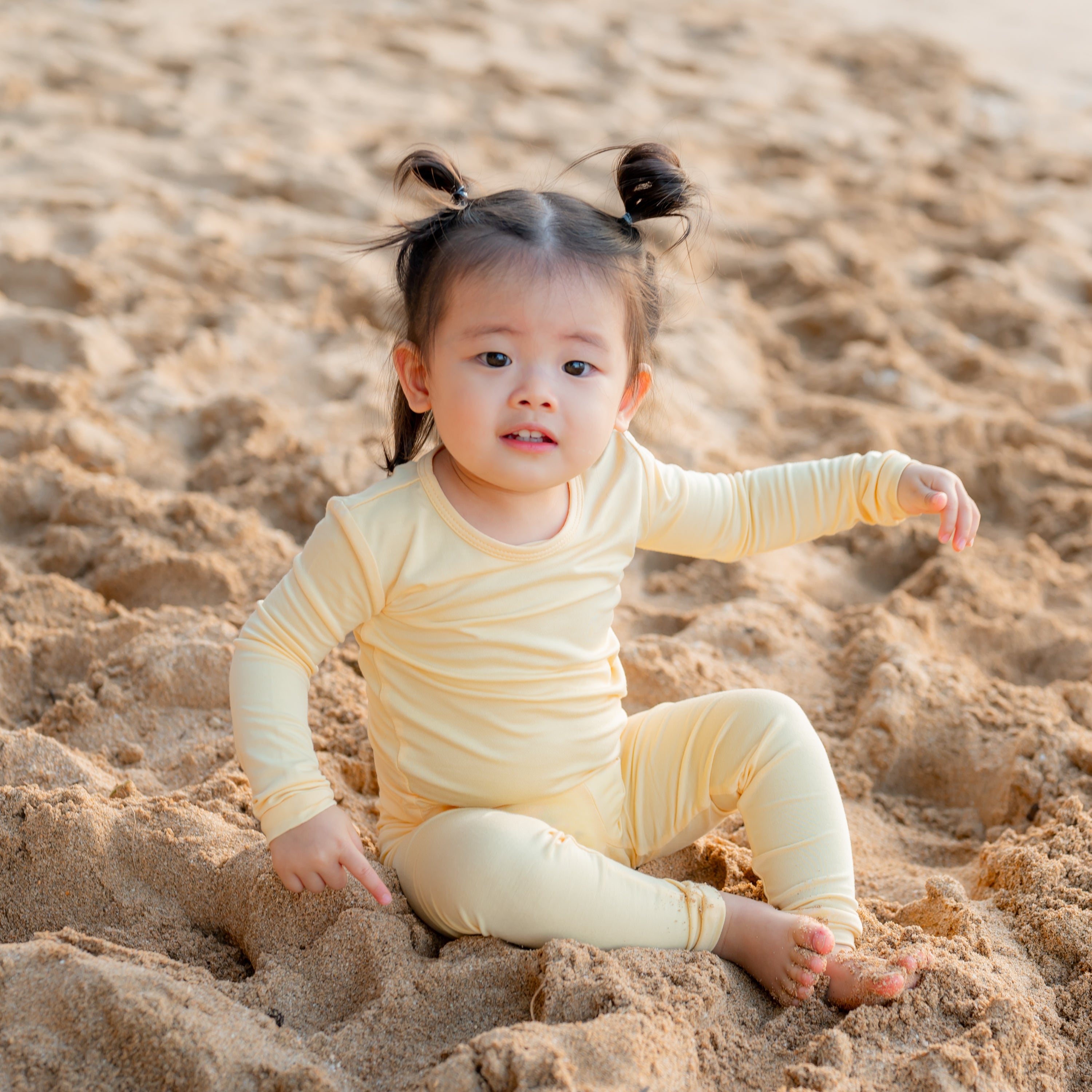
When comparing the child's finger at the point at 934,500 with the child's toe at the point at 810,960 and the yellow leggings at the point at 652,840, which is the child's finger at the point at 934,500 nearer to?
the yellow leggings at the point at 652,840

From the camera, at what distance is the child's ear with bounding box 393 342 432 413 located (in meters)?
1.47

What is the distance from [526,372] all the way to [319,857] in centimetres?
60

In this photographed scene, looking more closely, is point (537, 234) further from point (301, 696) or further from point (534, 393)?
point (301, 696)

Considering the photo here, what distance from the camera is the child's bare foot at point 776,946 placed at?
1.33 meters

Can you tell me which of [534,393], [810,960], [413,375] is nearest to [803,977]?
[810,960]

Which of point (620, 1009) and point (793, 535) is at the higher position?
point (793, 535)

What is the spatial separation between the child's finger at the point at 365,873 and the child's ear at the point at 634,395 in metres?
0.63

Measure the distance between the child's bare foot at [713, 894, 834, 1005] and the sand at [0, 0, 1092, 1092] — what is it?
1.3 inches

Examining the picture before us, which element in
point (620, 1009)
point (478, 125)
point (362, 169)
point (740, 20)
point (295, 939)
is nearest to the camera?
point (620, 1009)

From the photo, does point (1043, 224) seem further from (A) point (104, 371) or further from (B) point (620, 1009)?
(B) point (620, 1009)

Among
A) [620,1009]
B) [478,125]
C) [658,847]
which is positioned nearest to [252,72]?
[478,125]

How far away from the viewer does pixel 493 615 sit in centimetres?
147

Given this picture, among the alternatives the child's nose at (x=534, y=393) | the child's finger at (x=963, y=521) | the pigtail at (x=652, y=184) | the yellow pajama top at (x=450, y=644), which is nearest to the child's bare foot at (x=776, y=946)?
the yellow pajama top at (x=450, y=644)

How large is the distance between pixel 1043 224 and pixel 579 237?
10.1 feet
